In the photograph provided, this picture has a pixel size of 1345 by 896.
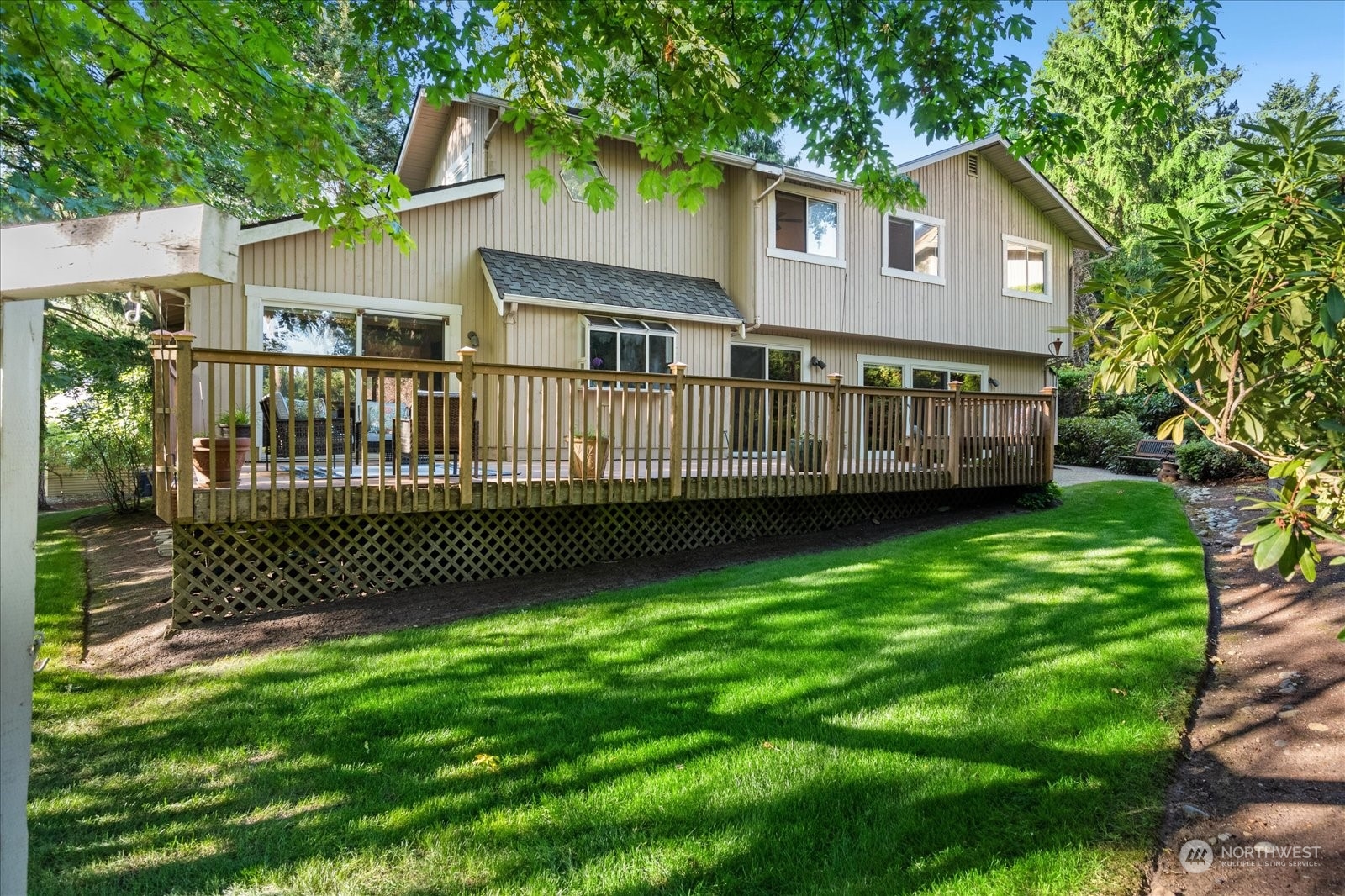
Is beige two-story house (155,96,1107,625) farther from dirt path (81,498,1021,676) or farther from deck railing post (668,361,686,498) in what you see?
dirt path (81,498,1021,676)

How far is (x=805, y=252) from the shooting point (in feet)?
40.3

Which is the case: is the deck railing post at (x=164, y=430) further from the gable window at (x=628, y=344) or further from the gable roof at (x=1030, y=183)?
the gable roof at (x=1030, y=183)

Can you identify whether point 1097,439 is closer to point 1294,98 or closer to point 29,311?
point 29,311

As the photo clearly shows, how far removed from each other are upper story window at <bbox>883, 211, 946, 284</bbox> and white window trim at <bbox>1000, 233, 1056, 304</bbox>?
177 cm

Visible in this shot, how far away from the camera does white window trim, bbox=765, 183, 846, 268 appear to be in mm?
11812

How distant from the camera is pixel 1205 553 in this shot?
263 inches

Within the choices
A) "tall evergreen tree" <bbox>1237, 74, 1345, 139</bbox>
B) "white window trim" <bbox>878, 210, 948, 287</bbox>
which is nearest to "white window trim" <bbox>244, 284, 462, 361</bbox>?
"white window trim" <bbox>878, 210, 948, 287</bbox>

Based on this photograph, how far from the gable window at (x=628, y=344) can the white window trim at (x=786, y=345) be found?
4.48 feet

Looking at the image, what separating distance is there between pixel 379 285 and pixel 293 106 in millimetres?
5734

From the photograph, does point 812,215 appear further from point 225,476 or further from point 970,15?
point 225,476

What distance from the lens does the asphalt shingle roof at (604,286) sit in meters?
9.83

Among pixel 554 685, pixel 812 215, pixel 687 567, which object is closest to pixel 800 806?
pixel 554 685

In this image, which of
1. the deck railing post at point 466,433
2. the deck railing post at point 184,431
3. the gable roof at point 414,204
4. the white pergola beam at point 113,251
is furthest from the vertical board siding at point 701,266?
the white pergola beam at point 113,251

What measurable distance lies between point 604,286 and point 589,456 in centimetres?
444
